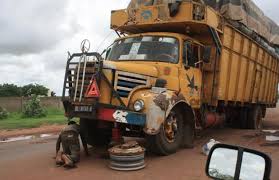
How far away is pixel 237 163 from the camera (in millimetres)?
2691

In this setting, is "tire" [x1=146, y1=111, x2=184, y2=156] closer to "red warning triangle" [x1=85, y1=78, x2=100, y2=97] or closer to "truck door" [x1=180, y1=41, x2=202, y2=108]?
"truck door" [x1=180, y1=41, x2=202, y2=108]

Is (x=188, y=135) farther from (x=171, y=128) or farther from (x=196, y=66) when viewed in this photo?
(x=196, y=66)

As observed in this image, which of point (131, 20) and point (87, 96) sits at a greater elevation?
point (131, 20)

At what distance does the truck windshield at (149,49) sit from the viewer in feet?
33.6

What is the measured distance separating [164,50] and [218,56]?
6.19 feet

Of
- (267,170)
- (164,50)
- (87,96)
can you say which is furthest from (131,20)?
(267,170)

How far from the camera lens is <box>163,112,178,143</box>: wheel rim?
9.35 m

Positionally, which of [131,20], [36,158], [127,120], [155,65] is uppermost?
[131,20]

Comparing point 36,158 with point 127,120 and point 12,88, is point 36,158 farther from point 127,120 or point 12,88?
point 12,88

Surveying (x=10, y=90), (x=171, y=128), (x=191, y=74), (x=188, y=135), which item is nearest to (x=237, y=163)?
(x=171, y=128)

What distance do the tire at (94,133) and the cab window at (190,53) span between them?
2.46 m

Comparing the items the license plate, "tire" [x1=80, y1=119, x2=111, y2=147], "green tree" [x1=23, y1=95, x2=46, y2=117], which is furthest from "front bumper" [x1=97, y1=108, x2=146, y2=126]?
"green tree" [x1=23, y1=95, x2=46, y2=117]

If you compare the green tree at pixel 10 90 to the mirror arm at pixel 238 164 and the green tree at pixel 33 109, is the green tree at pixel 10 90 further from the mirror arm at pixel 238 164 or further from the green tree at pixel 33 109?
the mirror arm at pixel 238 164

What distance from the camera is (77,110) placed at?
8.91 metres
